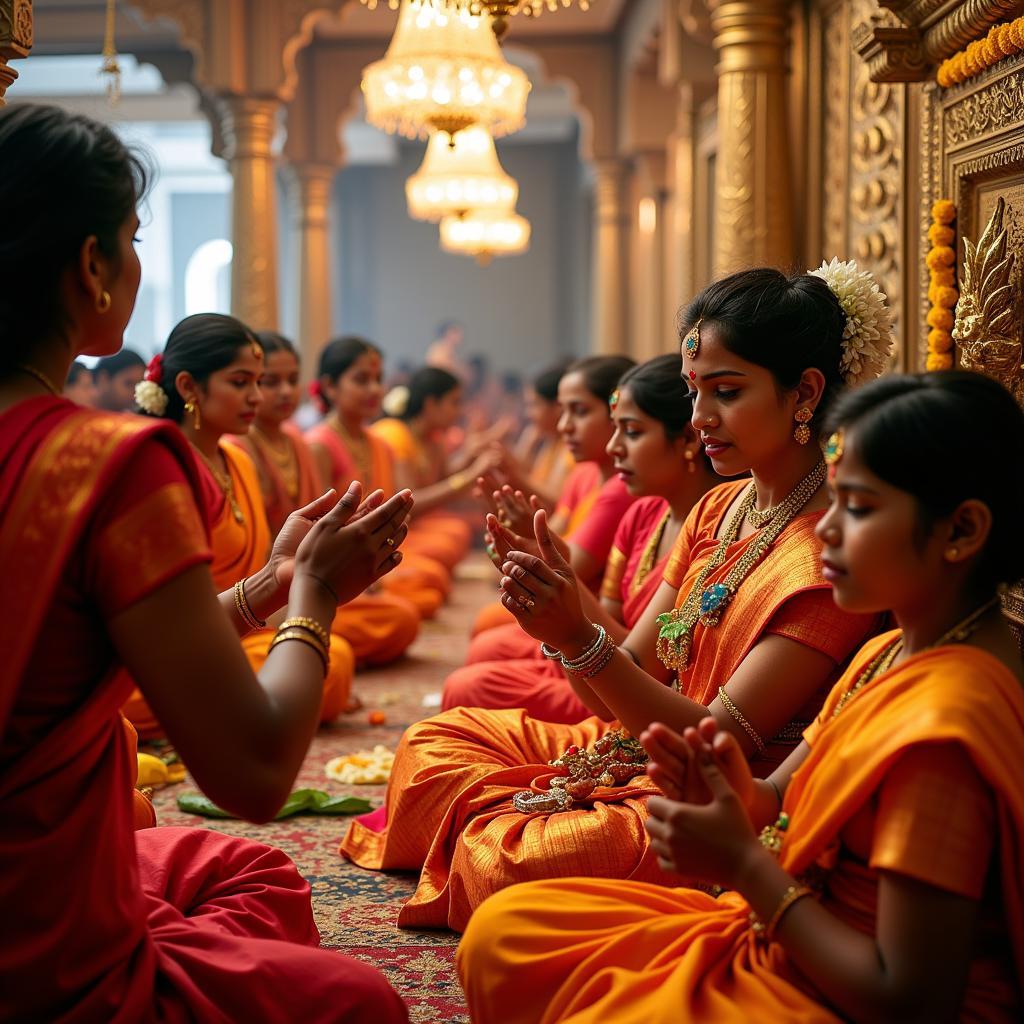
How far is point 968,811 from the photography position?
150cm

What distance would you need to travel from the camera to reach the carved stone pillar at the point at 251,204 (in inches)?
302

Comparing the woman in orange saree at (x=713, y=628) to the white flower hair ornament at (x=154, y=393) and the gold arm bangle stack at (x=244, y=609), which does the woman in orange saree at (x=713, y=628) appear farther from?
the white flower hair ornament at (x=154, y=393)

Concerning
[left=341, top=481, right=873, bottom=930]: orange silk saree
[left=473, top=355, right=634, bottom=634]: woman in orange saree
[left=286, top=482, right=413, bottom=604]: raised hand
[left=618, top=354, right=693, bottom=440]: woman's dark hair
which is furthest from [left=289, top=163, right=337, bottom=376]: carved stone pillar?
[left=286, top=482, right=413, bottom=604]: raised hand

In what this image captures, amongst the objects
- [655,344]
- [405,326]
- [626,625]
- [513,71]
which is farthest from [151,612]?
[405,326]

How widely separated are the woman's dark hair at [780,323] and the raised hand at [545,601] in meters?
0.54

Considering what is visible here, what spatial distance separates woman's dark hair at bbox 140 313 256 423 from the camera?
13.8ft

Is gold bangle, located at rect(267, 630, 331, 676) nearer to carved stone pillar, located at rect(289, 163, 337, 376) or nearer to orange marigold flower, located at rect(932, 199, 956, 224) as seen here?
orange marigold flower, located at rect(932, 199, 956, 224)

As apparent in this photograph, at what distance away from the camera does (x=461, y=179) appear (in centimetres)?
899

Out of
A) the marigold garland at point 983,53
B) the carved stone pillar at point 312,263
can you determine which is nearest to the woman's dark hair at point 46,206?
the marigold garland at point 983,53

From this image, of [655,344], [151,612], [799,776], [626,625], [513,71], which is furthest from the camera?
[655,344]

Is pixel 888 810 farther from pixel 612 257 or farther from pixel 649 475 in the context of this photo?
pixel 612 257

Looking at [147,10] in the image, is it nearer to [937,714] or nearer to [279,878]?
[279,878]

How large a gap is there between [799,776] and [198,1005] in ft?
2.75

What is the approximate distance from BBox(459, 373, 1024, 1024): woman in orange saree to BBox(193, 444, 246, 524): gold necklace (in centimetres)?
276
